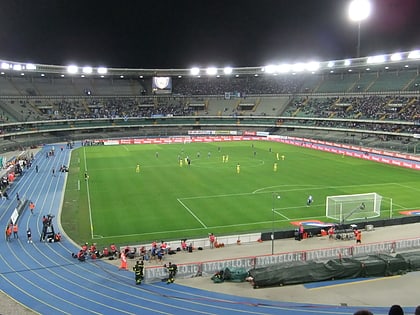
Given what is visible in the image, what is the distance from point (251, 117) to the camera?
4107 inches

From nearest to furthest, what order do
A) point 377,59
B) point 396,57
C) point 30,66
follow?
point 396,57
point 377,59
point 30,66

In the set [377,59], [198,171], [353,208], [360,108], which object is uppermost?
[377,59]

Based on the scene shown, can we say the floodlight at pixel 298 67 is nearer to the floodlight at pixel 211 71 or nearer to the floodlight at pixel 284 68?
the floodlight at pixel 284 68

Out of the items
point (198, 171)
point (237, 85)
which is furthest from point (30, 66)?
point (237, 85)

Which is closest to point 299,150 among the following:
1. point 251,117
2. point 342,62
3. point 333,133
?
point 333,133

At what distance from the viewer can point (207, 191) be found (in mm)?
41844

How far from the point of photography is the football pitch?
30859 millimetres

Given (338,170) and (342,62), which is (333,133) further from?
(338,170)

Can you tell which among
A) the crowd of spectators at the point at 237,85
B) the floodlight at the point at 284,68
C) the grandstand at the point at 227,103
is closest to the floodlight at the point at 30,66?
the grandstand at the point at 227,103

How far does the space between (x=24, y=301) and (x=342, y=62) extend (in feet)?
264

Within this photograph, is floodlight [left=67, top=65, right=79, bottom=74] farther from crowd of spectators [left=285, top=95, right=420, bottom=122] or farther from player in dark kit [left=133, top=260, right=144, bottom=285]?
player in dark kit [left=133, top=260, right=144, bottom=285]

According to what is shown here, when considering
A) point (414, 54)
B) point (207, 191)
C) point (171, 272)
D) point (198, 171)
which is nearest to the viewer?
point (171, 272)

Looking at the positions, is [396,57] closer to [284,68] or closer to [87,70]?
[284,68]

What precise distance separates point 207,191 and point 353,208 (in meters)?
14.3
